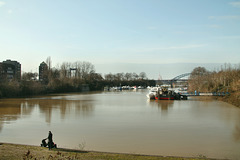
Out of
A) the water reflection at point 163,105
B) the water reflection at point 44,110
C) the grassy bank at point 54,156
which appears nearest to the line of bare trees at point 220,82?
the water reflection at point 163,105

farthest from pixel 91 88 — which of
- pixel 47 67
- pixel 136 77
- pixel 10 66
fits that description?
pixel 136 77

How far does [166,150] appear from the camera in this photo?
10633mm

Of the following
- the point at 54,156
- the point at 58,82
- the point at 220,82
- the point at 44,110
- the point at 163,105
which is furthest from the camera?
the point at 58,82

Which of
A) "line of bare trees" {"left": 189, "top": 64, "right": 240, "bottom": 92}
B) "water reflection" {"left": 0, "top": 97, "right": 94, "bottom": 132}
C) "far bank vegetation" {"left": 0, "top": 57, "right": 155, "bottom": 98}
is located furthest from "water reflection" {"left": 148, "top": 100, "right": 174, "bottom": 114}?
"far bank vegetation" {"left": 0, "top": 57, "right": 155, "bottom": 98}

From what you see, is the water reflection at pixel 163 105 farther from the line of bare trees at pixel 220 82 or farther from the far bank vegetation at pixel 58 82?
the far bank vegetation at pixel 58 82

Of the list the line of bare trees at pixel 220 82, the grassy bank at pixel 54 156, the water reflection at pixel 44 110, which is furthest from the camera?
the line of bare trees at pixel 220 82

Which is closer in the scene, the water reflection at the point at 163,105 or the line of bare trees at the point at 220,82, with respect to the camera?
the water reflection at the point at 163,105

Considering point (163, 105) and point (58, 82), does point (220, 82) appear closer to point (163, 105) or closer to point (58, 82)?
point (163, 105)

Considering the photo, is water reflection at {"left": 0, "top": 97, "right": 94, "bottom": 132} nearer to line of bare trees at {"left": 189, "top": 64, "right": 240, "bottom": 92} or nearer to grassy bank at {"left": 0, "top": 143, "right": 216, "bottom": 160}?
grassy bank at {"left": 0, "top": 143, "right": 216, "bottom": 160}

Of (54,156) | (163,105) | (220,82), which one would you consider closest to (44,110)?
(163,105)

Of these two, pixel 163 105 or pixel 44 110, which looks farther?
pixel 163 105

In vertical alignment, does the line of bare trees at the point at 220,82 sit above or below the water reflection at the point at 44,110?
above

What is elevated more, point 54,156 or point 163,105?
point 54,156

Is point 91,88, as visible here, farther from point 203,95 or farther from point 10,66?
point 203,95
